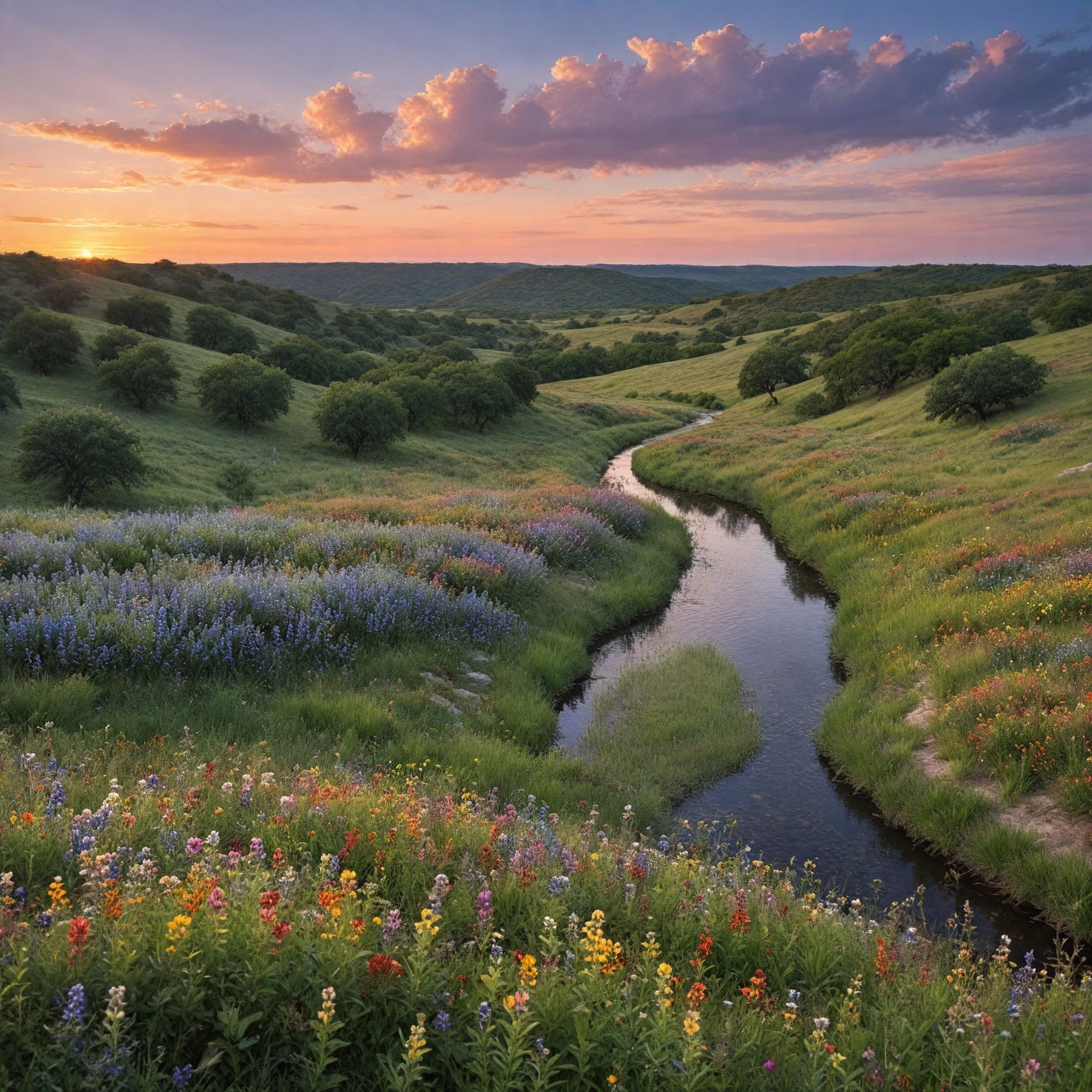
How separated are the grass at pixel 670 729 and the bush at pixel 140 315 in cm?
6647

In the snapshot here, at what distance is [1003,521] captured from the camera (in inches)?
680

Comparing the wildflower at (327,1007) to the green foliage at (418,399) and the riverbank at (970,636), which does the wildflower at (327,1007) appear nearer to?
the riverbank at (970,636)

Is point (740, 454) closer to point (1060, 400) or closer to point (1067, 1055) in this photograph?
point (1060, 400)

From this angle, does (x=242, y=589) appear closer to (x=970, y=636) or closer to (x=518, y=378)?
(x=970, y=636)

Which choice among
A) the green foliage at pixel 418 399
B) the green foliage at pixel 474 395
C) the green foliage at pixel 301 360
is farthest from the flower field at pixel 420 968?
the green foliage at pixel 301 360

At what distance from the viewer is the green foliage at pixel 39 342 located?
145ft

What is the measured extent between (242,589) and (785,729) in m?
8.57

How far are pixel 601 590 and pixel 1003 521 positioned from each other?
9648mm

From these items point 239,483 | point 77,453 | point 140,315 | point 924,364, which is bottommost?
point 239,483

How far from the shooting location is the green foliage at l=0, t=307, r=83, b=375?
44.3 metres

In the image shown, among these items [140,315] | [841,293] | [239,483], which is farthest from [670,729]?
[841,293]

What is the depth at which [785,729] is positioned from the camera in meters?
11.7

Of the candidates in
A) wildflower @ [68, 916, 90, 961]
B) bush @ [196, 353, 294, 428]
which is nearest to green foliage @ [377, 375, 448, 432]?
bush @ [196, 353, 294, 428]

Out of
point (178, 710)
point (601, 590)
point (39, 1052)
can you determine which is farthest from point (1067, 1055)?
point (601, 590)
